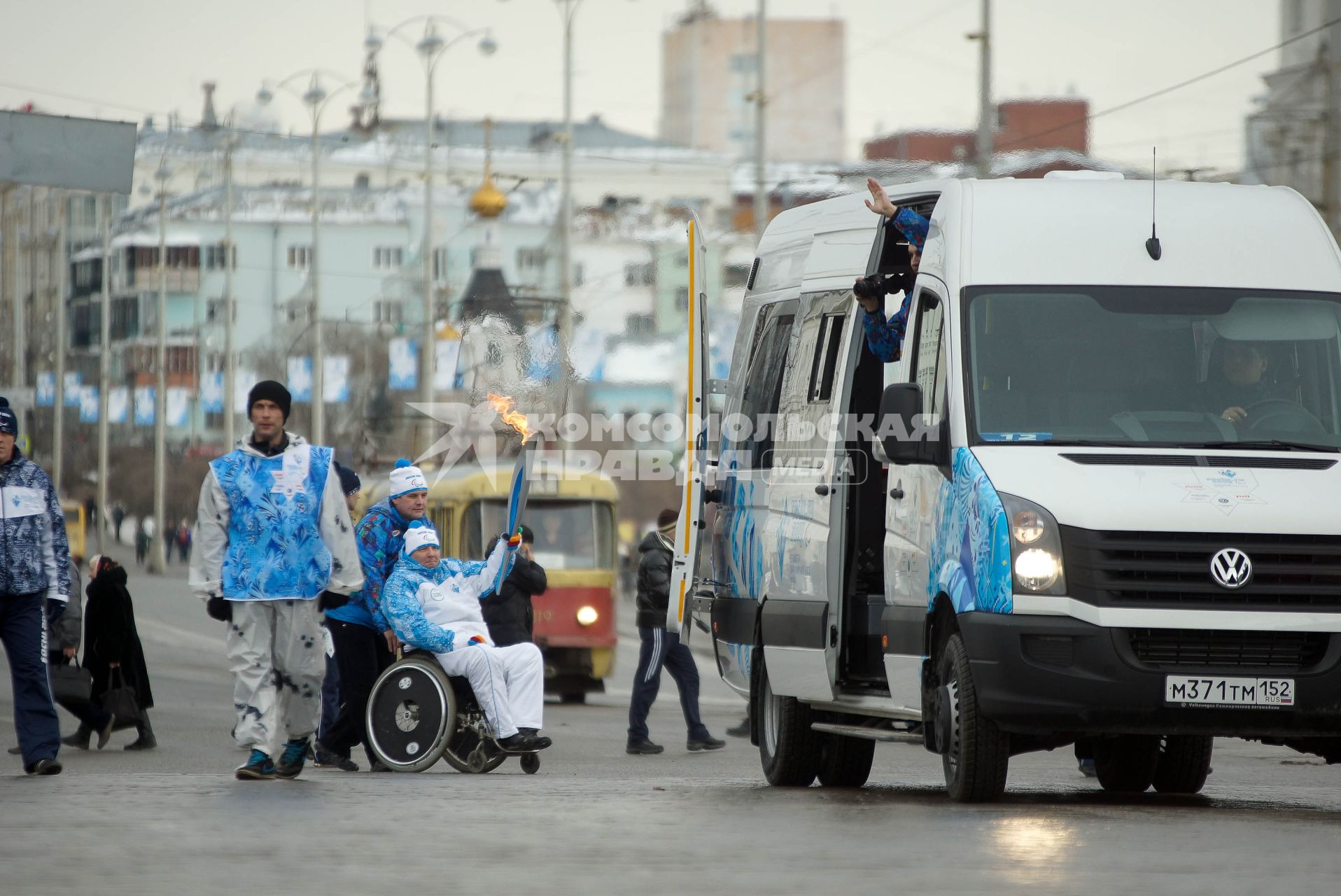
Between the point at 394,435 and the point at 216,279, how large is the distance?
57.6 m

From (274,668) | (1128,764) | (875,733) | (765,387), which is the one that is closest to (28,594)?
(274,668)

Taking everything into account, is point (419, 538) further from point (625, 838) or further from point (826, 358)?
point (625, 838)

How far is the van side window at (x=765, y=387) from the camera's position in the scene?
39.5 feet

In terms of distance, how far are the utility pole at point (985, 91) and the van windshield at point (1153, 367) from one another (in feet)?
64.0

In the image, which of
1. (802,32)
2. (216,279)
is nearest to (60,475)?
(216,279)

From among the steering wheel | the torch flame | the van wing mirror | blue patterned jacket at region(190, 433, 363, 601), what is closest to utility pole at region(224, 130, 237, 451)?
the torch flame

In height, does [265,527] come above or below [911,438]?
below

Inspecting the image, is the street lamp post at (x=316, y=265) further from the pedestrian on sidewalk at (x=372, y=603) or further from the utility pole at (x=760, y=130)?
the pedestrian on sidewalk at (x=372, y=603)

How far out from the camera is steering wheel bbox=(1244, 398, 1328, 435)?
9617mm

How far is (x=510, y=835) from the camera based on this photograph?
7.72 m

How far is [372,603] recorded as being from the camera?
515 inches

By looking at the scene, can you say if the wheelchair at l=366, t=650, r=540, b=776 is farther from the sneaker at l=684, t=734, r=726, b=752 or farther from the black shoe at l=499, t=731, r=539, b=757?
the sneaker at l=684, t=734, r=726, b=752

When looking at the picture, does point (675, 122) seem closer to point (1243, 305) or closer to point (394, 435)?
point (394, 435)

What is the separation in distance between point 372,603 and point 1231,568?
566 cm
